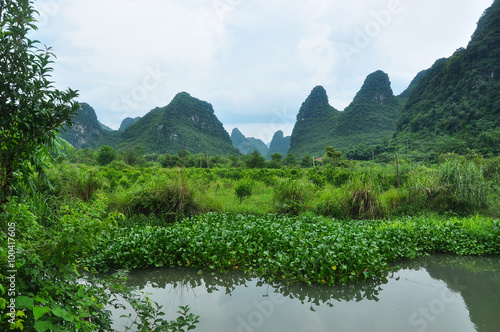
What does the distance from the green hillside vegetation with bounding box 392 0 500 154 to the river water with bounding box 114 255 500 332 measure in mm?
31144

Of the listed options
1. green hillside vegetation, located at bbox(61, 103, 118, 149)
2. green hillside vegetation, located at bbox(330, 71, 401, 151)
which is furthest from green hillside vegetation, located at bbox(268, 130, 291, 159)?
green hillside vegetation, located at bbox(61, 103, 118, 149)

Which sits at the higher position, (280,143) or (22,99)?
(280,143)

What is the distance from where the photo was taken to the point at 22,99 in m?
1.97

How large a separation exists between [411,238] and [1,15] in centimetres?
673

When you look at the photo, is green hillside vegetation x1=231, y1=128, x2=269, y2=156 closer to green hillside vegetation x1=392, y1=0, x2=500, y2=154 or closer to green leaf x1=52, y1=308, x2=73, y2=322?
green hillside vegetation x1=392, y1=0, x2=500, y2=154

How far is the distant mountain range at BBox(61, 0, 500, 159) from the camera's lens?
3518cm

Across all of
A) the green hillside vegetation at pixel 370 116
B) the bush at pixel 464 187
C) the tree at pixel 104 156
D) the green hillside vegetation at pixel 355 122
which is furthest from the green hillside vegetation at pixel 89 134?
the bush at pixel 464 187

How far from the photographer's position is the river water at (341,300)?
3205 mm

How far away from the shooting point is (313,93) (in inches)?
4065

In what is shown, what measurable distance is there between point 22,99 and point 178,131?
70.7 meters

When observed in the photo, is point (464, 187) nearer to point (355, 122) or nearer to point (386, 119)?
point (355, 122)

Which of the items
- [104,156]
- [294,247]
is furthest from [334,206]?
[104,156]

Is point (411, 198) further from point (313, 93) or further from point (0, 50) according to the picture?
point (313, 93)

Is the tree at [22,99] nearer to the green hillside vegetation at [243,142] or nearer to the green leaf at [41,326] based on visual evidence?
the green leaf at [41,326]
